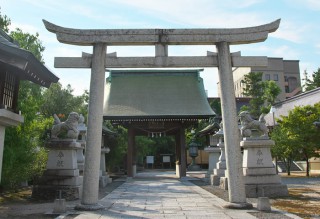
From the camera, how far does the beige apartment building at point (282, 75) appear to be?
6372cm

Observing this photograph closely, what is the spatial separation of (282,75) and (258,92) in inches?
946

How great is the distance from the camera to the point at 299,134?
22047mm

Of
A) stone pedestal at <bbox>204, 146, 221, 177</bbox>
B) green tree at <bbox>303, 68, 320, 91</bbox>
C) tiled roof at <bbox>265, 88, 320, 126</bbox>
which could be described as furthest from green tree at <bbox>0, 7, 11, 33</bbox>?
green tree at <bbox>303, 68, 320, 91</bbox>

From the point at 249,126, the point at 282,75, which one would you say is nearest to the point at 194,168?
the point at 249,126

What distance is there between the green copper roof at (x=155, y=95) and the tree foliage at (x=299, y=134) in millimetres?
6044

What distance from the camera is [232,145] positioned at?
8.93 meters

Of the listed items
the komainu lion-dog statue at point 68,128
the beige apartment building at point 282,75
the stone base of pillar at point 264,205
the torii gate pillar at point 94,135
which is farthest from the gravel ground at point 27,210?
the beige apartment building at point 282,75

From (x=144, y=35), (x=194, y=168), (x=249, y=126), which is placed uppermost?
(x=144, y=35)

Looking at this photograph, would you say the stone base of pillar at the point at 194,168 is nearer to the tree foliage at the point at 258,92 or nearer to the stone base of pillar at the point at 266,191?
the tree foliage at the point at 258,92

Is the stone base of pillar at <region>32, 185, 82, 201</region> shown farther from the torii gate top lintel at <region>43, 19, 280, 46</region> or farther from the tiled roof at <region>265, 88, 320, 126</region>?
the tiled roof at <region>265, 88, 320, 126</region>

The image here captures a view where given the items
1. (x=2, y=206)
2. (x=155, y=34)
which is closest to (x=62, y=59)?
(x=155, y=34)

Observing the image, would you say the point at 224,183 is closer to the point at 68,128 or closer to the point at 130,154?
the point at 68,128

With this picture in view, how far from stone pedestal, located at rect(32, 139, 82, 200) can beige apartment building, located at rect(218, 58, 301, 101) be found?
56.2 metres

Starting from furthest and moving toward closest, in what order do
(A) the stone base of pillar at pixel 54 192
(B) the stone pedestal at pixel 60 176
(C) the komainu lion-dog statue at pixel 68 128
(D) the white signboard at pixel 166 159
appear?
(D) the white signboard at pixel 166 159 → (C) the komainu lion-dog statue at pixel 68 128 → (B) the stone pedestal at pixel 60 176 → (A) the stone base of pillar at pixel 54 192
